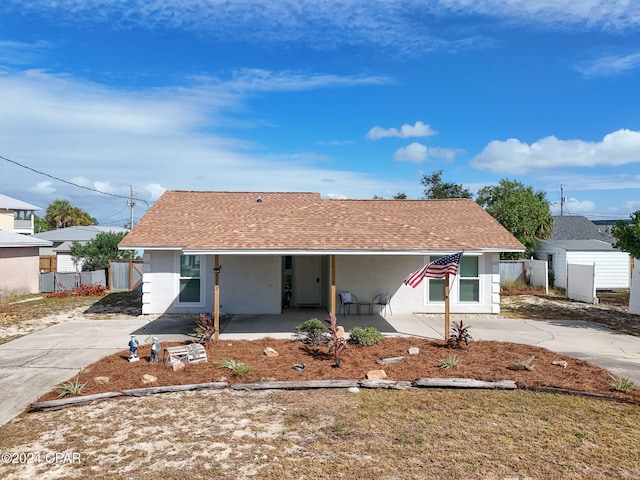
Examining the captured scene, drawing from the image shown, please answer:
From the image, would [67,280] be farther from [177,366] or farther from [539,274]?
[539,274]

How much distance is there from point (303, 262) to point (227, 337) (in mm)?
4880

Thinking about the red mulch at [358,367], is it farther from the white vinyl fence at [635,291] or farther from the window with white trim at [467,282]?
the white vinyl fence at [635,291]

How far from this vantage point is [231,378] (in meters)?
8.02

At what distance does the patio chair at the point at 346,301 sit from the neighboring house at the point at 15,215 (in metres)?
35.8

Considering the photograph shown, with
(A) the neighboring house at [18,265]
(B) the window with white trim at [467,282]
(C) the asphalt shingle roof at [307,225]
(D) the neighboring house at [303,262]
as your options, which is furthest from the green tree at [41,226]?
(B) the window with white trim at [467,282]

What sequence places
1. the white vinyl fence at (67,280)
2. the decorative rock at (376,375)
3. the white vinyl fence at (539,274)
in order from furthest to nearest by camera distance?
the white vinyl fence at (539,274), the white vinyl fence at (67,280), the decorative rock at (376,375)

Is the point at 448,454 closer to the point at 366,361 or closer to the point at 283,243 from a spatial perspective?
the point at 366,361

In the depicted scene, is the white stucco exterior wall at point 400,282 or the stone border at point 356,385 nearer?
the stone border at point 356,385

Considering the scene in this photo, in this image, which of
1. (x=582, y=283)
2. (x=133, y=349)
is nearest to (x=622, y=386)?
(x=133, y=349)

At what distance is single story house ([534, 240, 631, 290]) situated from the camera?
72.8 feet

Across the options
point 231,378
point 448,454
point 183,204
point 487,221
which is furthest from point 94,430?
point 487,221

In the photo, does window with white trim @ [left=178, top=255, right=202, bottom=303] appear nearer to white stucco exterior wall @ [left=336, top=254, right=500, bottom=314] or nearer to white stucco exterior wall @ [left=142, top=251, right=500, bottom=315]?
white stucco exterior wall @ [left=142, top=251, right=500, bottom=315]

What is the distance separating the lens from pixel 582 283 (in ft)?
63.0

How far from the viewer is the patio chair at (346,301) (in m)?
14.2
